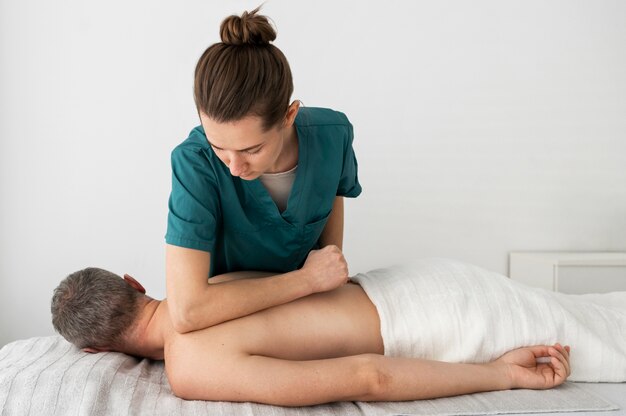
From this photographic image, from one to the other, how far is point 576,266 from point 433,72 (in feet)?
3.41

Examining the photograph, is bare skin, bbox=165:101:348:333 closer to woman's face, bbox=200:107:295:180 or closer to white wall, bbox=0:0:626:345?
woman's face, bbox=200:107:295:180

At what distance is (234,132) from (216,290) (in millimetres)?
353

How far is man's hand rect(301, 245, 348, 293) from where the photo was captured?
163 centimetres

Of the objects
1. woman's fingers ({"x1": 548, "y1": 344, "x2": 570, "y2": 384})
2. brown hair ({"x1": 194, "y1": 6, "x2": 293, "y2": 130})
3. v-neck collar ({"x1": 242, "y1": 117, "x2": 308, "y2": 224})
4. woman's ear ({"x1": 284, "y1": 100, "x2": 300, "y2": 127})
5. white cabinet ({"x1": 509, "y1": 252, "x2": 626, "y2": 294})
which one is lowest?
white cabinet ({"x1": 509, "y1": 252, "x2": 626, "y2": 294})

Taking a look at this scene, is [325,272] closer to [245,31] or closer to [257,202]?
[257,202]

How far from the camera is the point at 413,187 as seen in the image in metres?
3.24

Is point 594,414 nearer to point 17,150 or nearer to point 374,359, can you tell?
point 374,359

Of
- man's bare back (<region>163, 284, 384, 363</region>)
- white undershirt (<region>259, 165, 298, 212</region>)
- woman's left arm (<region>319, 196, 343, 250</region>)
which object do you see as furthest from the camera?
woman's left arm (<region>319, 196, 343, 250</region>)

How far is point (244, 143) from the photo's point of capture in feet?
4.76

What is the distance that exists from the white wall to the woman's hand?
1.56 m

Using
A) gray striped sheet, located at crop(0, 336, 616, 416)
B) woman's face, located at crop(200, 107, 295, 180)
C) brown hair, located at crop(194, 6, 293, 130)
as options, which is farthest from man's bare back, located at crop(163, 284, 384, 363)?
brown hair, located at crop(194, 6, 293, 130)

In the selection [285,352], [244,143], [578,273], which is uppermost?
A: [244,143]

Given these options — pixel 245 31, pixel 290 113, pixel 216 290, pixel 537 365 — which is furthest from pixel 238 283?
pixel 537 365

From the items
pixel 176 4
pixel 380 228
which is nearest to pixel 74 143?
pixel 176 4
